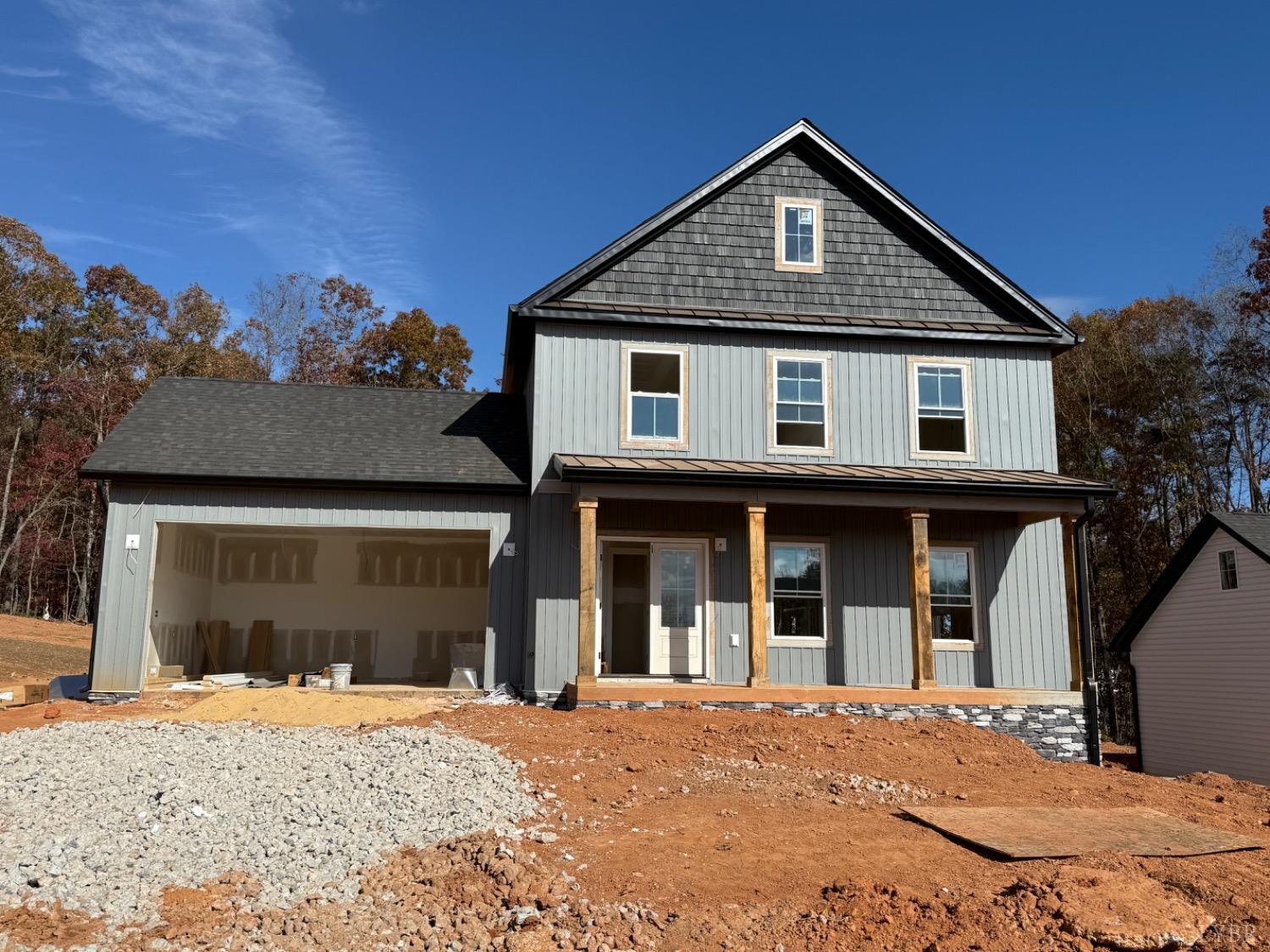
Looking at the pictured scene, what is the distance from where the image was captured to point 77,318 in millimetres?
39156

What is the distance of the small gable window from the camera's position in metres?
20.0

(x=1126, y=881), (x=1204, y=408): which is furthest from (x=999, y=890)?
(x=1204, y=408)

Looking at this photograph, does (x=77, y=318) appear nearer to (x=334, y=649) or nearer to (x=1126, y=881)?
(x=334, y=649)

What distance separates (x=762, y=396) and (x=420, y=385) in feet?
84.9

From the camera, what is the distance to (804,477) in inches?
543

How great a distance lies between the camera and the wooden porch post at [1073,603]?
14.6 metres

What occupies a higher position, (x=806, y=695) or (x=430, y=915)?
(x=806, y=695)

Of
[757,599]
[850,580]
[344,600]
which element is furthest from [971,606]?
[344,600]

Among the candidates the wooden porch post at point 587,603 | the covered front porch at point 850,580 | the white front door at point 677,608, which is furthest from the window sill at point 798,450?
the wooden porch post at point 587,603

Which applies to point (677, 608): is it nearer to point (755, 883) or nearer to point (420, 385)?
point (755, 883)

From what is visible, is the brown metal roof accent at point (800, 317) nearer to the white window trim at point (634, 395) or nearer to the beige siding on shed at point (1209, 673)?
the white window trim at point (634, 395)

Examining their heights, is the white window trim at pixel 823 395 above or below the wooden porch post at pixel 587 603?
above

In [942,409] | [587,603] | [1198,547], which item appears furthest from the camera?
[1198,547]

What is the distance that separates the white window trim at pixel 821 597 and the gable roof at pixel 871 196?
4.97 meters
